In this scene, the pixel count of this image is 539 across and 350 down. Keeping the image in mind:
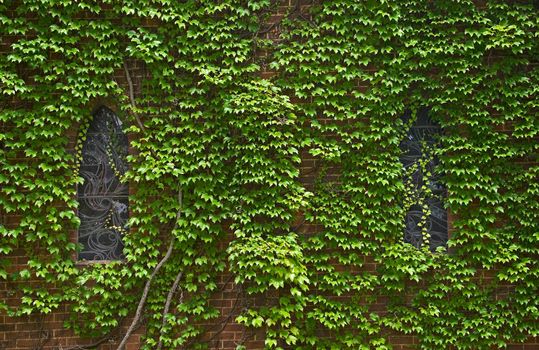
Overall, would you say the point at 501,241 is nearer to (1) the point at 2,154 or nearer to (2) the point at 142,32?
(2) the point at 142,32

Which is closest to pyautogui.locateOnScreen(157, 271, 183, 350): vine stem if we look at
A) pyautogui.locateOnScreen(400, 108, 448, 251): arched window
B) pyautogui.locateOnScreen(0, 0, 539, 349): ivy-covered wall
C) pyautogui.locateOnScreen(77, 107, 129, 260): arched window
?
pyautogui.locateOnScreen(0, 0, 539, 349): ivy-covered wall

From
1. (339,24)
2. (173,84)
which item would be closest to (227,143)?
(173,84)

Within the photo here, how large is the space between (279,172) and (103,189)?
2.08 meters

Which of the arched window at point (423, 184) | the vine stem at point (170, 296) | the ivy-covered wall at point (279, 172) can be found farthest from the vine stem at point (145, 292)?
the arched window at point (423, 184)

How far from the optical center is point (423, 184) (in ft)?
21.9

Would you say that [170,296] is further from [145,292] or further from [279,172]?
[279,172]

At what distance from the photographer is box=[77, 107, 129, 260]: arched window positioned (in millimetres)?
6668

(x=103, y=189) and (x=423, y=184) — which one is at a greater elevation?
(x=423, y=184)

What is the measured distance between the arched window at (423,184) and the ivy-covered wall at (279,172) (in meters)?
0.16

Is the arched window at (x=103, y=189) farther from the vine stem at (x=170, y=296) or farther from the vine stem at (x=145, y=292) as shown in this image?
the vine stem at (x=170, y=296)

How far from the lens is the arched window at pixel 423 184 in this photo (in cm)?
659

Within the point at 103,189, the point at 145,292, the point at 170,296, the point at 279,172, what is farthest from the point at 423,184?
the point at 103,189

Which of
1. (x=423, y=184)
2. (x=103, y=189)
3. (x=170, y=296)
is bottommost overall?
(x=170, y=296)

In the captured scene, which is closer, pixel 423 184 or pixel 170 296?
pixel 170 296
